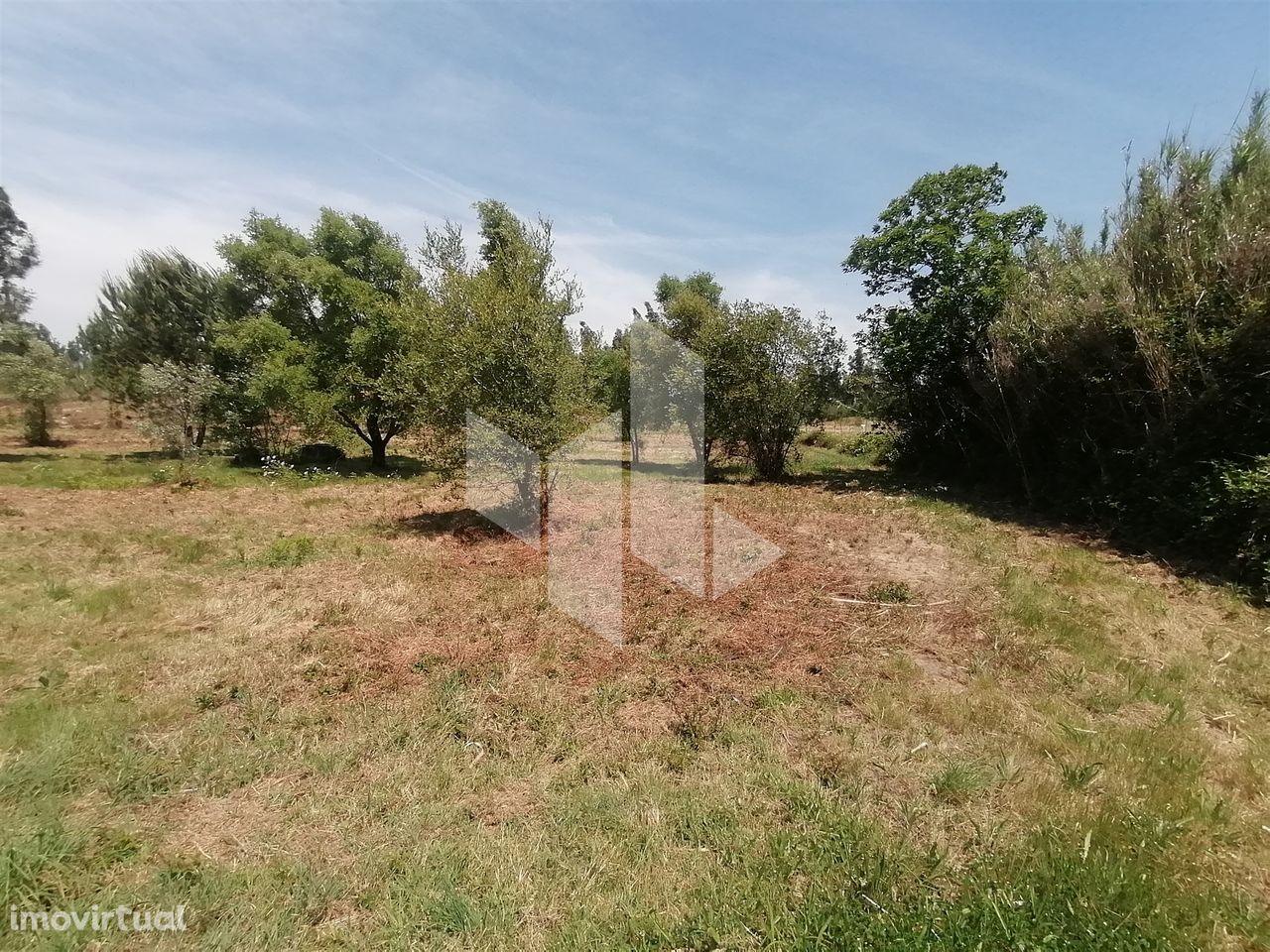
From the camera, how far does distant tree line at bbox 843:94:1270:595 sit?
8492 mm

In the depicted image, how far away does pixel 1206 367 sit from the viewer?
8.95 meters

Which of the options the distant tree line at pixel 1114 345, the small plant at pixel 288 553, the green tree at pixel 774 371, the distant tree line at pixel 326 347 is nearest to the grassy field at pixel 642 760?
the small plant at pixel 288 553

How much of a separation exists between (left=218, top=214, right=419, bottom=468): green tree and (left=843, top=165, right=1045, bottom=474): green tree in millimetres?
15587

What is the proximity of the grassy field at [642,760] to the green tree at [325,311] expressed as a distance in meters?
11.2

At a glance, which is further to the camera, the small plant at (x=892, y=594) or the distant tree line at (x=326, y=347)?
the distant tree line at (x=326, y=347)

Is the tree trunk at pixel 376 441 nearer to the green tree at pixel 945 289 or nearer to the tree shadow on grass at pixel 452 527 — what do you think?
the tree shadow on grass at pixel 452 527

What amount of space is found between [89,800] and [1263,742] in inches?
331

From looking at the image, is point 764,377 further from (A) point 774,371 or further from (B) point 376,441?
(B) point 376,441

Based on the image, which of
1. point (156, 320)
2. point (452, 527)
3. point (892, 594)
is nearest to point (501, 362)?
point (452, 527)

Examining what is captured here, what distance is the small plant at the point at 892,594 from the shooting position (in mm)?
7148

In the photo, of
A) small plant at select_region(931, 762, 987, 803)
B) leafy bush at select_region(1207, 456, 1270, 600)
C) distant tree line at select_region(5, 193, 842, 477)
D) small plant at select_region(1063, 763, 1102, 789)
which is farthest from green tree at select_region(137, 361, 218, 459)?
leafy bush at select_region(1207, 456, 1270, 600)

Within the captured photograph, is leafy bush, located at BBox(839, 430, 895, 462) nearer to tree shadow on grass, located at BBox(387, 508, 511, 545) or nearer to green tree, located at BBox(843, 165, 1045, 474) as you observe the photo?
green tree, located at BBox(843, 165, 1045, 474)

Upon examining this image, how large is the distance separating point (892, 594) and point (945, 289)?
1156cm

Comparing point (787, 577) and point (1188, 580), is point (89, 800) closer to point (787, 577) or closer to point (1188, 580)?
point (787, 577)
